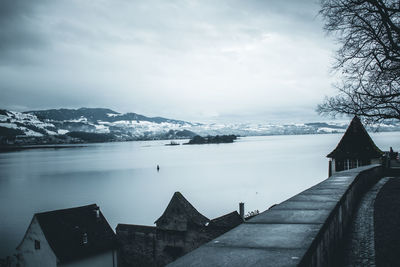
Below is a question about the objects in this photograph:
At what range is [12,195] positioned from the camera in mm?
79312

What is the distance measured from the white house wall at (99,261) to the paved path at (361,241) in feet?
82.4

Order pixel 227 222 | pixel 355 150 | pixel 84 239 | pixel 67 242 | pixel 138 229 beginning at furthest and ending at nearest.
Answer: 1. pixel 355 150
2. pixel 84 239
3. pixel 138 229
4. pixel 67 242
5. pixel 227 222

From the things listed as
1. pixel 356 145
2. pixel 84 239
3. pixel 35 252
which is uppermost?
pixel 356 145

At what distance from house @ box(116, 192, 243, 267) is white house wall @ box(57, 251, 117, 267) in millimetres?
1068

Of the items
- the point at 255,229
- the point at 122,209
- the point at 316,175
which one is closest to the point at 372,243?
the point at 255,229

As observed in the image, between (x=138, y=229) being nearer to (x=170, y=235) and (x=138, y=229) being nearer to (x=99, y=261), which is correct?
Answer: (x=170, y=235)

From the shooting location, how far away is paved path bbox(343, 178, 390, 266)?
5.35 m

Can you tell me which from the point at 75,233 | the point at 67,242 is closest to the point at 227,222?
the point at 75,233

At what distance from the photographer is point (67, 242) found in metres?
29.3

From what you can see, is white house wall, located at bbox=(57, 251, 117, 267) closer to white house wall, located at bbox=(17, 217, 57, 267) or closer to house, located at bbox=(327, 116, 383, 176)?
white house wall, located at bbox=(17, 217, 57, 267)

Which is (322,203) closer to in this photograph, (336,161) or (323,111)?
(323,111)

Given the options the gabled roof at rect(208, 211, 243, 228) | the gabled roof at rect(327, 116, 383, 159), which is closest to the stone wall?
the gabled roof at rect(208, 211, 243, 228)

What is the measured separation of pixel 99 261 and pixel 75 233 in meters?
3.16

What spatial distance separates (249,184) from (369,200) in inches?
2769
